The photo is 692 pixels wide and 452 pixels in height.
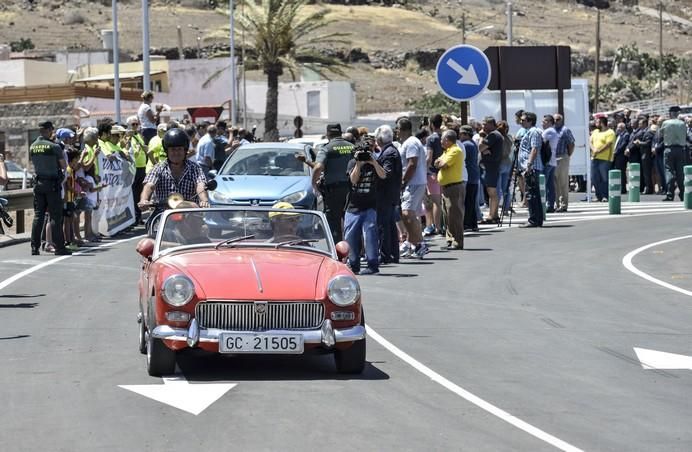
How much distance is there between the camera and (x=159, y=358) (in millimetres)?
10898

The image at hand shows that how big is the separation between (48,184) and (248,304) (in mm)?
11874

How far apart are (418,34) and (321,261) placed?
141080mm

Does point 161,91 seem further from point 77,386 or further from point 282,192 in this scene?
point 77,386

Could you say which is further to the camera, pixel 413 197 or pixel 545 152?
pixel 545 152

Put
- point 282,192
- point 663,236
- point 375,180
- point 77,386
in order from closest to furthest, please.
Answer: point 77,386 < point 375,180 < point 282,192 < point 663,236

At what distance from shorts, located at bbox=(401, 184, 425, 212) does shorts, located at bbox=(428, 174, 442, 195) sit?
208 centimetres

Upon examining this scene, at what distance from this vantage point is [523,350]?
12.9 metres

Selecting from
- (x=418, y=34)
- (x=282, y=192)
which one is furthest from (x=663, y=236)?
(x=418, y=34)

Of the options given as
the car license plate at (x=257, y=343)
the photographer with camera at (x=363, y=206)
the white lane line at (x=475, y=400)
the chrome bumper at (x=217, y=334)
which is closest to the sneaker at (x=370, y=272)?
the photographer with camera at (x=363, y=206)

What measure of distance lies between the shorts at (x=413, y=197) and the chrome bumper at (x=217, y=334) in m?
10.2

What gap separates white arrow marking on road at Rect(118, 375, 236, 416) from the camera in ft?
32.1

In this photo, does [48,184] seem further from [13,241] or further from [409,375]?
[409,375]

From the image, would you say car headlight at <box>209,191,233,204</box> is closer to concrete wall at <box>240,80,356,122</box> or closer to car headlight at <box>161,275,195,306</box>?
car headlight at <box>161,275,195,306</box>

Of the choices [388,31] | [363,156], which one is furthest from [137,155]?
[388,31]
